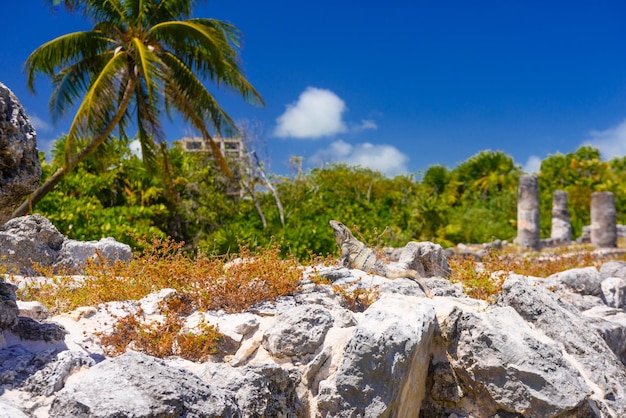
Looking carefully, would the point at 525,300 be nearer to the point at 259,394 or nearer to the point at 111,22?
the point at 259,394

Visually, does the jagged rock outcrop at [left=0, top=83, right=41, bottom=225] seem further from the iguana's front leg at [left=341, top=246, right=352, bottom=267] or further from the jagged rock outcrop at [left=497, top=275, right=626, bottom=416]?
the jagged rock outcrop at [left=497, top=275, right=626, bottom=416]

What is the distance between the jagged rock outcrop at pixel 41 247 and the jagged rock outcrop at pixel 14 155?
187 inches

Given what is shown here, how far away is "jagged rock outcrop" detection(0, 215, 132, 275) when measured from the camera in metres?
8.73

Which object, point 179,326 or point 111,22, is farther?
point 111,22

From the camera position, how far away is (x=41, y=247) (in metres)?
8.96

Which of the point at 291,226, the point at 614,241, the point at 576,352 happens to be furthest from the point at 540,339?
the point at 614,241

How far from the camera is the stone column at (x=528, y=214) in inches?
1012

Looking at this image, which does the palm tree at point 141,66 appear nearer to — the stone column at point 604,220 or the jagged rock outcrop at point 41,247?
the jagged rock outcrop at point 41,247

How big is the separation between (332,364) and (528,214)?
23266 mm

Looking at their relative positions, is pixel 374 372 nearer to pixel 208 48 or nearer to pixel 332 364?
pixel 332 364

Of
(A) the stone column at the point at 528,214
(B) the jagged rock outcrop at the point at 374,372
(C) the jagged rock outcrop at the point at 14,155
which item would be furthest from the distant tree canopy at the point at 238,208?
(C) the jagged rock outcrop at the point at 14,155

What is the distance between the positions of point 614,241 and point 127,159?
22.7 meters

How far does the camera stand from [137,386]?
341 cm

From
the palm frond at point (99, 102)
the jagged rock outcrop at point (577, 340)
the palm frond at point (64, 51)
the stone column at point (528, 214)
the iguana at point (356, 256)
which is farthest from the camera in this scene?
the stone column at point (528, 214)
